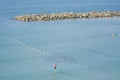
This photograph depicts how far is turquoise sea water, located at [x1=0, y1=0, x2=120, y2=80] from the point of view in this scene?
25.5 metres

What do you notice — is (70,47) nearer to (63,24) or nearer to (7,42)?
(7,42)

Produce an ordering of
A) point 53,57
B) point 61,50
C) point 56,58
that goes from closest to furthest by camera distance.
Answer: point 56,58 < point 53,57 < point 61,50

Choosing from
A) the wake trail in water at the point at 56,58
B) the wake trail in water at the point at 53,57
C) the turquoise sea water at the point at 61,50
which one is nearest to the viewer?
the turquoise sea water at the point at 61,50

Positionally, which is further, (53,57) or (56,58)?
(53,57)

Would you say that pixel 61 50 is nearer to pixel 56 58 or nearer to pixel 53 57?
pixel 53 57

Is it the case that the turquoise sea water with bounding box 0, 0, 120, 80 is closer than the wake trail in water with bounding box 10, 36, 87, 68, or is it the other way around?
the turquoise sea water with bounding box 0, 0, 120, 80

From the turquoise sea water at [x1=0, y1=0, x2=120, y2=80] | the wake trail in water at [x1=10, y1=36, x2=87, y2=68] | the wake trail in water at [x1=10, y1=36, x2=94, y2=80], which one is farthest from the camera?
the wake trail in water at [x1=10, y1=36, x2=87, y2=68]

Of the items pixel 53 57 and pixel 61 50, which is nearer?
pixel 53 57

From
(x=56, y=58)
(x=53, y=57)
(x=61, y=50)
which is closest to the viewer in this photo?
(x=56, y=58)

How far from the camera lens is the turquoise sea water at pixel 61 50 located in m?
25.5

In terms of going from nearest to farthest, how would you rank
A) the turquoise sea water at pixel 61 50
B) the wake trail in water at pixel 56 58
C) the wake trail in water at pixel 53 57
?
the turquoise sea water at pixel 61 50 < the wake trail in water at pixel 56 58 < the wake trail in water at pixel 53 57

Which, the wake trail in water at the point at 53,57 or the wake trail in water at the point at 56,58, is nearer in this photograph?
the wake trail in water at the point at 56,58

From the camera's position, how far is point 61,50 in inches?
1261

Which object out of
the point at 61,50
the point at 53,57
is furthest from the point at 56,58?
the point at 61,50
